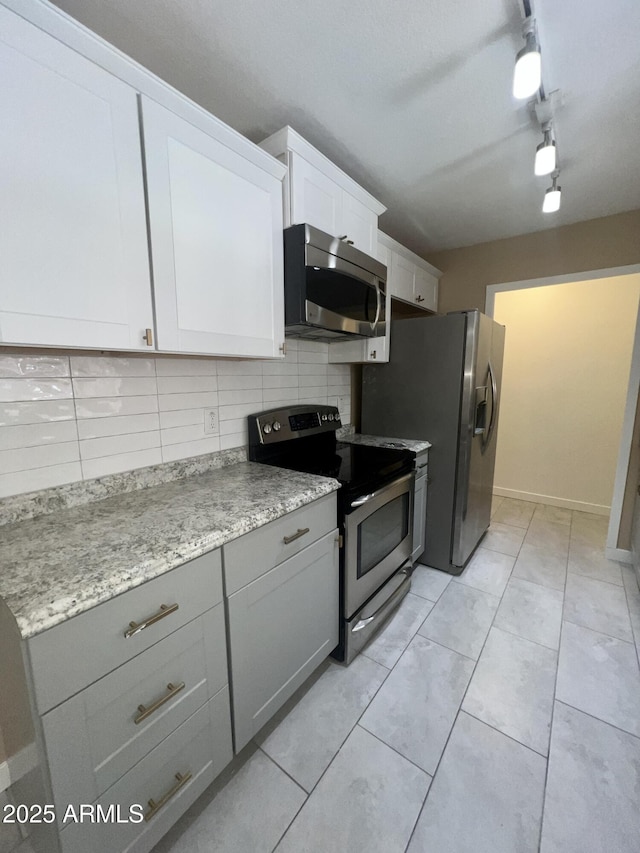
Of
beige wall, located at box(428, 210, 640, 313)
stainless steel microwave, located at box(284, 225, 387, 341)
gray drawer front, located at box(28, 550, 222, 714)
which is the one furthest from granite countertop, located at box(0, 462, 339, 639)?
beige wall, located at box(428, 210, 640, 313)

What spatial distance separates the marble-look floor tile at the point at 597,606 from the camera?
1868 mm

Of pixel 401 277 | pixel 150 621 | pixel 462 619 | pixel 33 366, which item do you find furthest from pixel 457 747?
pixel 401 277

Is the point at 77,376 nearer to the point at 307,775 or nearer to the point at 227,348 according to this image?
the point at 227,348

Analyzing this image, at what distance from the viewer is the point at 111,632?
2.49 feet

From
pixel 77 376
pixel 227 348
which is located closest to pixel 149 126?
pixel 227 348

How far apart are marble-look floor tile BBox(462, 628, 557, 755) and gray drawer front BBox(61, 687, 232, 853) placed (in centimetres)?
103

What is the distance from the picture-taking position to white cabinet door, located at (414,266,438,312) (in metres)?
2.76

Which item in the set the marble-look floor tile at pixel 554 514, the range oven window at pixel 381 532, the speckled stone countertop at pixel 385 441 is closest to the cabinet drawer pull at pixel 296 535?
the range oven window at pixel 381 532

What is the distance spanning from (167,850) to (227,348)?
1.58 m

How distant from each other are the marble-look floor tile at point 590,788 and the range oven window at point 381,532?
916 millimetres

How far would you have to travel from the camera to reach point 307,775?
3.85 ft

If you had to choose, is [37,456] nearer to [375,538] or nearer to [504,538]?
[375,538]

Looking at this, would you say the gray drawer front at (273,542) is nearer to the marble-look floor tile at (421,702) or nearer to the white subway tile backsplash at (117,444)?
the white subway tile backsplash at (117,444)

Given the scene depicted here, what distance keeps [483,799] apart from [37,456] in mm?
1852
